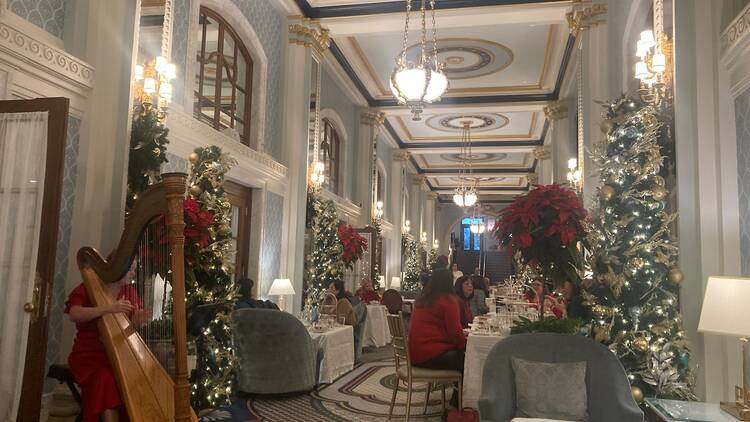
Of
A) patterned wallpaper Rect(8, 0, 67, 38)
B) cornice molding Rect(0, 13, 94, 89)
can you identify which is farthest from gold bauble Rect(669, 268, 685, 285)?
patterned wallpaper Rect(8, 0, 67, 38)

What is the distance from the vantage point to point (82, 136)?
4.08 meters

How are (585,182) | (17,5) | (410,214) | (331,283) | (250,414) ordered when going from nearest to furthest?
(17,5) < (250,414) < (585,182) < (331,283) < (410,214)

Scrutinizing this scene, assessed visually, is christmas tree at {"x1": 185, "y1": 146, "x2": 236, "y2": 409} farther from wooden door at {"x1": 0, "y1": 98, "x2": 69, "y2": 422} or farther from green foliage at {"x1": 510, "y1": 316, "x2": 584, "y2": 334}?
green foliage at {"x1": 510, "y1": 316, "x2": 584, "y2": 334}

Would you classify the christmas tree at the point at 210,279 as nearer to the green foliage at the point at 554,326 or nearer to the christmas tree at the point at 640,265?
the green foliage at the point at 554,326

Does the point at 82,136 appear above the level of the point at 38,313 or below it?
above

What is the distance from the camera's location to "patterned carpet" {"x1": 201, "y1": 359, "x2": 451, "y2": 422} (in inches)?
207

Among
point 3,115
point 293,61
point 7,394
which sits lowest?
point 7,394

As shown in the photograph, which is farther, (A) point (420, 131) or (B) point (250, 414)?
(A) point (420, 131)

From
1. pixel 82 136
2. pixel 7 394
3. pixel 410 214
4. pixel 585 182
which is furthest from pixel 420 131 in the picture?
pixel 7 394

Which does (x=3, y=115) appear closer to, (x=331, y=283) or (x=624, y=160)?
(x=624, y=160)

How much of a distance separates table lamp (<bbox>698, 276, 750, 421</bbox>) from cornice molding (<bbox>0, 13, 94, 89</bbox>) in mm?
4120

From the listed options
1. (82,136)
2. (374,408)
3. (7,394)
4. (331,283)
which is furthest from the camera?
(331,283)

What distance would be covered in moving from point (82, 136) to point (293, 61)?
4.94 metres

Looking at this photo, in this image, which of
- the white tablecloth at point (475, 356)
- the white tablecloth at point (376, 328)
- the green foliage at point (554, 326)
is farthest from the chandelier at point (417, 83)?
the white tablecloth at point (376, 328)
